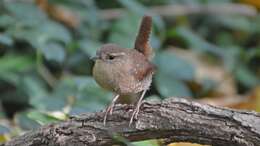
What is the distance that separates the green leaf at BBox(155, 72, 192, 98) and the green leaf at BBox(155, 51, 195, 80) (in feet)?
0.15

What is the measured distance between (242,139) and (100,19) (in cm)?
299

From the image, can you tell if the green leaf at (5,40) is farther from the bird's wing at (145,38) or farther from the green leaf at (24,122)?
the bird's wing at (145,38)

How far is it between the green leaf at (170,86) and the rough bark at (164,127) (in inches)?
78.0

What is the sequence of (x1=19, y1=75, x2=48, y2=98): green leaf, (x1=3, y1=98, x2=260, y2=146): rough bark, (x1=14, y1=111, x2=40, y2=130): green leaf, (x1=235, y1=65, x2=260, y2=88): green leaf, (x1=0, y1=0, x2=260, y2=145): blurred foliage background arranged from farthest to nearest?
(x1=235, y1=65, x2=260, y2=88): green leaf < (x1=19, y1=75, x2=48, y2=98): green leaf < (x1=0, y1=0, x2=260, y2=145): blurred foliage background < (x1=14, y1=111, x2=40, y2=130): green leaf < (x1=3, y1=98, x2=260, y2=146): rough bark

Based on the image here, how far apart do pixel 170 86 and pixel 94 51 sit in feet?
2.12

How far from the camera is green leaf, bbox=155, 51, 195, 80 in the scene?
5.62 metres

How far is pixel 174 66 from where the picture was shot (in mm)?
5676

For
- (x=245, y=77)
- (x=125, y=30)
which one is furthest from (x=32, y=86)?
(x=245, y=77)

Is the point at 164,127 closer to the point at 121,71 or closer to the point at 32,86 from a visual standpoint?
the point at 121,71

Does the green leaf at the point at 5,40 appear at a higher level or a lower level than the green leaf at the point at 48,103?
higher

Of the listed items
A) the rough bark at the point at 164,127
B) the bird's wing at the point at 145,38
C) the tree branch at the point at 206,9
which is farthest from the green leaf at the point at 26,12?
the rough bark at the point at 164,127

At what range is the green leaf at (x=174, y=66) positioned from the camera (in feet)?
18.5

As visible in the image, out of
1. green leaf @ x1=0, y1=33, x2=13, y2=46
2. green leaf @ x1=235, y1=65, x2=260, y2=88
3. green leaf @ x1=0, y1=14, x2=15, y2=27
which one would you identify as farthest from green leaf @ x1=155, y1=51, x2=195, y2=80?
green leaf @ x1=0, y1=33, x2=13, y2=46

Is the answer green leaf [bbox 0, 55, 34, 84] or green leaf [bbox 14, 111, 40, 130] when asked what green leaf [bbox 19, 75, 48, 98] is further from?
green leaf [bbox 14, 111, 40, 130]
